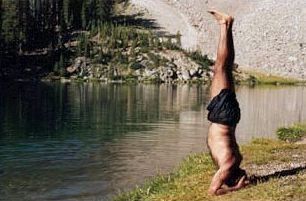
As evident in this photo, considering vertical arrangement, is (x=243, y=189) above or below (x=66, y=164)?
above

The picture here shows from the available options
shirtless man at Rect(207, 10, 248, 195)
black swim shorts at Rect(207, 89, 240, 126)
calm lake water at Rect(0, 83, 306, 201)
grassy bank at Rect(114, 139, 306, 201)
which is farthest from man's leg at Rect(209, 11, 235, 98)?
calm lake water at Rect(0, 83, 306, 201)

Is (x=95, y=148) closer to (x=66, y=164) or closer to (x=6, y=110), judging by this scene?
(x=66, y=164)

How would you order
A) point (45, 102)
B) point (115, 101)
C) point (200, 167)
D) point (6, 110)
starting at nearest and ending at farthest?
point (200, 167), point (6, 110), point (45, 102), point (115, 101)

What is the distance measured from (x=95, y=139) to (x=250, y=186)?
4711 cm

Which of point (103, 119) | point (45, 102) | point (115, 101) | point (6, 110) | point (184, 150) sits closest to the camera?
point (184, 150)

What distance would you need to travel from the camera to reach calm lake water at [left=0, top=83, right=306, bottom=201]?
42.8 meters

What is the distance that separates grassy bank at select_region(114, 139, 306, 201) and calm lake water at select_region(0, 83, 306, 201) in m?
7.31

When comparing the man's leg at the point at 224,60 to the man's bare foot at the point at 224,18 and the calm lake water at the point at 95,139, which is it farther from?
the calm lake water at the point at 95,139

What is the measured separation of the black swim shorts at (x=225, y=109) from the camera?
22.2 metres

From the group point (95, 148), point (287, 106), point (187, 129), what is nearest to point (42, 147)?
point (95, 148)

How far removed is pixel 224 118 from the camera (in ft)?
73.3

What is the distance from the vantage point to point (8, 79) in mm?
199750

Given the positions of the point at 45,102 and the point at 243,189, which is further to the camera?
the point at 45,102

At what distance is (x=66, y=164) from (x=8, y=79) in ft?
504
